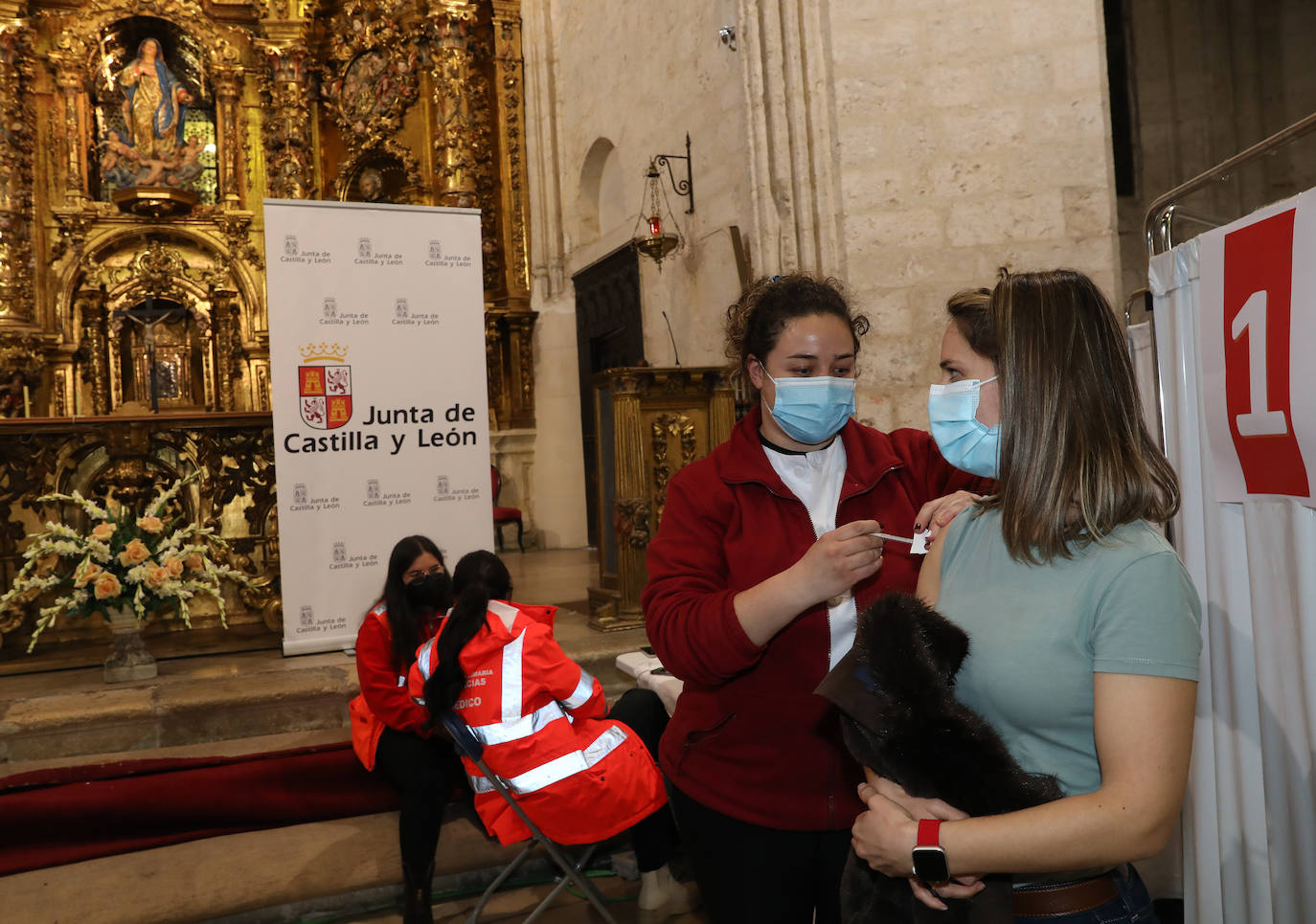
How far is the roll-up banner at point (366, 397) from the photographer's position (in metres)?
5.00

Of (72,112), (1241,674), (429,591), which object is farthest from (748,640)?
(72,112)

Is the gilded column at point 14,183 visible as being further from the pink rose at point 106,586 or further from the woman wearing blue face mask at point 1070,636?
the woman wearing blue face mask at point 1070,636

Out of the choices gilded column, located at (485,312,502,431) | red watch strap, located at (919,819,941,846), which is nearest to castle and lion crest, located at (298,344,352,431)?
red watch strap, located at (919,819,941,846)

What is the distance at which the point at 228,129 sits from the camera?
36.5 feet

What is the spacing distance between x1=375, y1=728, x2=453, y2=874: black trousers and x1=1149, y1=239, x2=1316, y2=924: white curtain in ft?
6.95

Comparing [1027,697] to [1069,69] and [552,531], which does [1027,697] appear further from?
[552,531]

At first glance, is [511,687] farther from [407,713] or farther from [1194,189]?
[1194,189]

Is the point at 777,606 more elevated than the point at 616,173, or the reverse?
the point at 616,173

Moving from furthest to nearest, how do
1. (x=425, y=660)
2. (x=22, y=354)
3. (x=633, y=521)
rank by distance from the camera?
1. (x=22, y=354)
2. (x=633, y=521)
3. (x=425, y=660)

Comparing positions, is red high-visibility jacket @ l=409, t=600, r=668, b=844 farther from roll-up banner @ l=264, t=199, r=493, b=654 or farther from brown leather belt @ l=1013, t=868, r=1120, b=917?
roll-up banner @ l=264, t=199, r=493, b=654

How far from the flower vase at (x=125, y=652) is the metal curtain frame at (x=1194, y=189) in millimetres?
4428

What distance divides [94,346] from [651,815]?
966 centimetres

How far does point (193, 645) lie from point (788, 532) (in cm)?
463

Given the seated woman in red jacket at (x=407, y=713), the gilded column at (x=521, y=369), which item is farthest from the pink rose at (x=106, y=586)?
the gilded column at (x=521, y=369)
